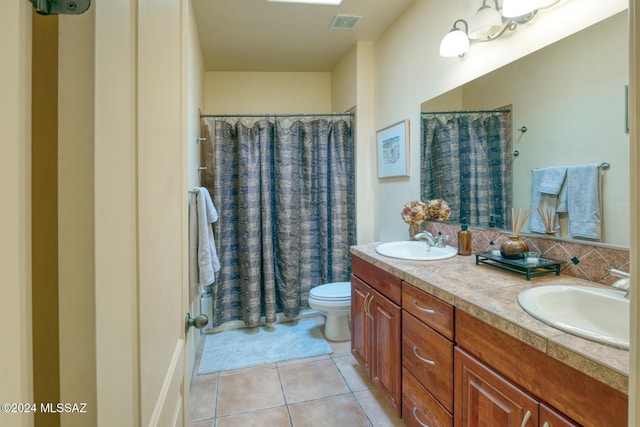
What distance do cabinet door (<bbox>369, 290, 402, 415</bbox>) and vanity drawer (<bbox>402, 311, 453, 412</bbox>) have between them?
70 mm

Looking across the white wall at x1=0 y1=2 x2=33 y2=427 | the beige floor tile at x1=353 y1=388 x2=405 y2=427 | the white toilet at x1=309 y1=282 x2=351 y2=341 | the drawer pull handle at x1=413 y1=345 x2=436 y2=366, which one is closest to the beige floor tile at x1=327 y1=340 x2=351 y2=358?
the white toilet at x1=309 y1=282 x2=351 y2=341

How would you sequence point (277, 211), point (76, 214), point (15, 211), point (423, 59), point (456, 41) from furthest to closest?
1. point (277, 211)
2. point (423, 59)
3. point (456, 41)
4. point (76, 214)
5. point (15, 211)

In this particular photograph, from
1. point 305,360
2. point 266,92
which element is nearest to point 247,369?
point 305,360

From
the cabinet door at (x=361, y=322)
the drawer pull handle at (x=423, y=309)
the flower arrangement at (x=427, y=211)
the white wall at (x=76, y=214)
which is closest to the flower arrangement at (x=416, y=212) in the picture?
the flower arrangement at (x=427, y=211)

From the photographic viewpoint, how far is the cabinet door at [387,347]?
152cm

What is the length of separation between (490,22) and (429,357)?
167 cm

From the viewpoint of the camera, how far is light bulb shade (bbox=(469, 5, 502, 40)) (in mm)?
1509

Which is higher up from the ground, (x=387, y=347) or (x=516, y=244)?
(x=516, y=244)

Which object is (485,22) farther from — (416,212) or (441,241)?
(441,241)

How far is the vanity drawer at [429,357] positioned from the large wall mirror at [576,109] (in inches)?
28.5

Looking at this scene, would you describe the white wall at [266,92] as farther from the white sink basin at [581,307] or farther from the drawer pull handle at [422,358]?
the white sink basin at [581,307]

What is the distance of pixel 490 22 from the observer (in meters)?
1.53

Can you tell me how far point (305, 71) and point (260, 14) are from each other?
1.15 m

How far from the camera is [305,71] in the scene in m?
3.37
